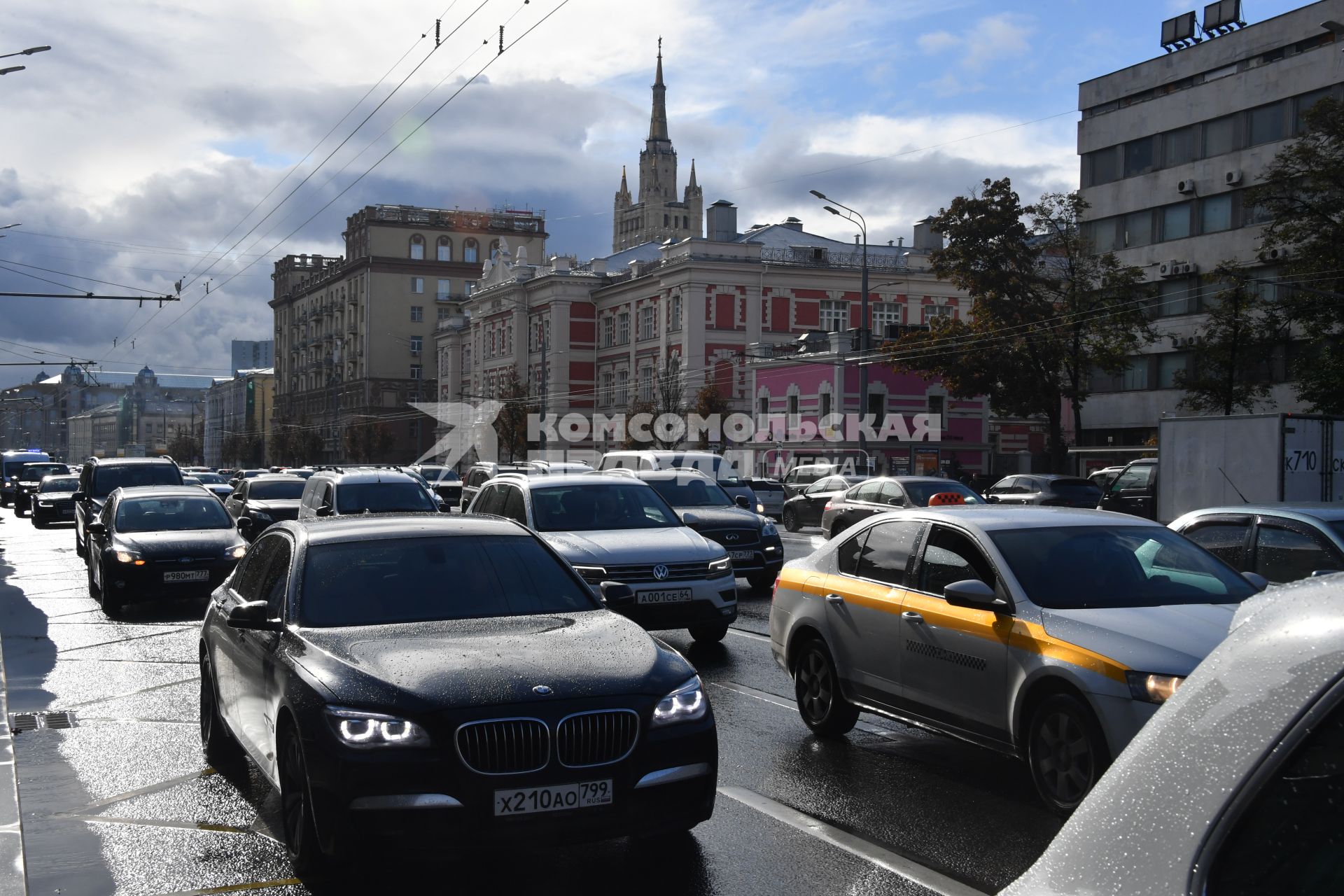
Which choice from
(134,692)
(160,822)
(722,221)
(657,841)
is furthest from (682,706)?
(722,221)

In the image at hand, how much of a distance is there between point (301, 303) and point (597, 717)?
14180 cm

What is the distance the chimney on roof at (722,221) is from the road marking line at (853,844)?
6498 centimetres

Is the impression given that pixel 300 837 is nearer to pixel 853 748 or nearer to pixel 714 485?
pixel 853 748

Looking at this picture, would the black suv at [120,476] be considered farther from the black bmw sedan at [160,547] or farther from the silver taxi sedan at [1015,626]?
the silver taxi sedan at [1015,626]

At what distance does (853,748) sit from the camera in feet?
26.8

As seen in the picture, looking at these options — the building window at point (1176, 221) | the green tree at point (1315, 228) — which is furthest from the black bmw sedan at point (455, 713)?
the building window at point (1176, 221)

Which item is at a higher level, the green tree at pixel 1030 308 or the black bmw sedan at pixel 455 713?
the green tree at pixel 1030 308

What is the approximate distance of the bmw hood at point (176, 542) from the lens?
16.2 m

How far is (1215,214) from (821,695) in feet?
148

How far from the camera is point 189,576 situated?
1622cm

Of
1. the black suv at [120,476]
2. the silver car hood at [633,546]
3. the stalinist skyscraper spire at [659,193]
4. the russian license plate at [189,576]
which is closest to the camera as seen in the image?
the silver car hood at [633,546]

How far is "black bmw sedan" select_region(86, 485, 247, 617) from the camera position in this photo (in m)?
16.0

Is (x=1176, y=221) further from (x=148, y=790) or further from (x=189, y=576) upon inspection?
(x=148, y=790)

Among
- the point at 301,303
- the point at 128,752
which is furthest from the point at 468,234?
the point at 128,752
